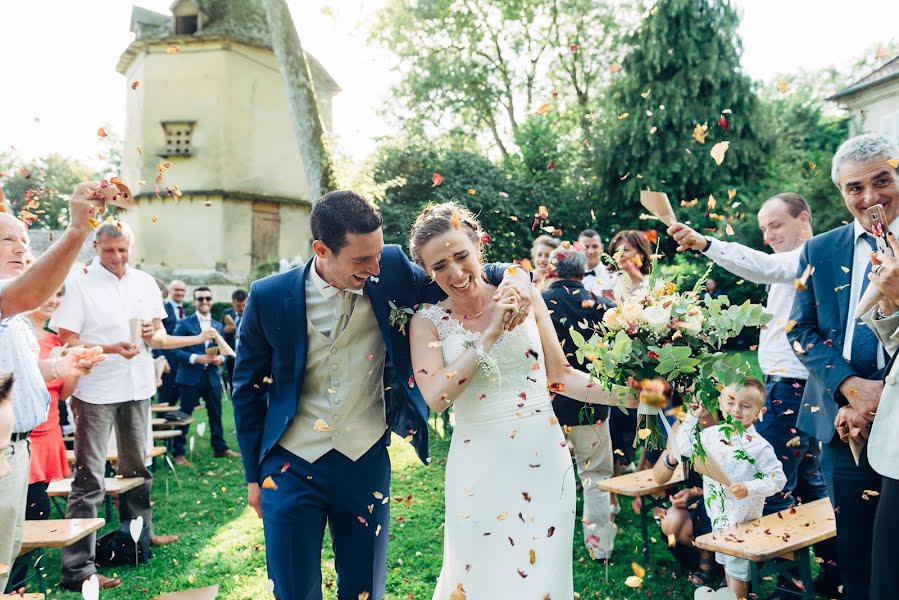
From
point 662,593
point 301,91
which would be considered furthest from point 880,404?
point 301,91

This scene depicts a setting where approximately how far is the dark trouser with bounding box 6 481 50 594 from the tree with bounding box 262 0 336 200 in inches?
409

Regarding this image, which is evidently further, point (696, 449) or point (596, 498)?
point (596, 498)

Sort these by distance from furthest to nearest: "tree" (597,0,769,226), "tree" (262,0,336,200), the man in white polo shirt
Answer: "tree" (597,0,769,226), "tree" (262,0,336,200), the man in white polo shirt

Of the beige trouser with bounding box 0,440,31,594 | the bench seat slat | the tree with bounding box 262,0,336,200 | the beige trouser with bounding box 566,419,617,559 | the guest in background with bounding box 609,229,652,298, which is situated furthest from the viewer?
the tree with bounding box 262,0,336,200

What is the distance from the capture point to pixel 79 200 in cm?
251

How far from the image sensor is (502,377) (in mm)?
3414

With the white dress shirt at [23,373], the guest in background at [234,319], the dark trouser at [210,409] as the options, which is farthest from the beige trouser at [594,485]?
the guest in background at [234,319]

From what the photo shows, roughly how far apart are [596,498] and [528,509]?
260 cm

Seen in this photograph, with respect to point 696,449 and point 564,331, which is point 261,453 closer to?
point 696,449

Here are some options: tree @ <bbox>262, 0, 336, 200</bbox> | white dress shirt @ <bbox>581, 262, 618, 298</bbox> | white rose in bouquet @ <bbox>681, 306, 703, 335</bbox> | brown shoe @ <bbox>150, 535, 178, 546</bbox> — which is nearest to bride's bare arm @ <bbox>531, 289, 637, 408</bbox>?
white rose in bouquet @ <bbox>681, 306, 703, 335</bbox>

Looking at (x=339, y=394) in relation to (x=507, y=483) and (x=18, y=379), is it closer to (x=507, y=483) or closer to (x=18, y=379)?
(x=507, y=483)

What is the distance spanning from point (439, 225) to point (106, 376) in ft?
12.1

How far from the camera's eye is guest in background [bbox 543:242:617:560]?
5.51m

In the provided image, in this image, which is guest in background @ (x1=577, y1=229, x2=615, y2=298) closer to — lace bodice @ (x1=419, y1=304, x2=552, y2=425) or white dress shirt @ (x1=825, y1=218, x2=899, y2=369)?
white dress shirt @ (x1=825, y1=218, x2=899, y2=369)
